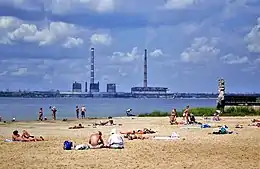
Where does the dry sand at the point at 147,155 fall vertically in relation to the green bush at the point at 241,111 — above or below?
below

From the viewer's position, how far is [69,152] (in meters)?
19.7

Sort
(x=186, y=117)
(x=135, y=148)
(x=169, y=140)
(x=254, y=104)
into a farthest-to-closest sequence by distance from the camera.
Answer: (x=254, y=104) → (x=186, y=117) → (x=169, y=140) → (x=135, y=148)

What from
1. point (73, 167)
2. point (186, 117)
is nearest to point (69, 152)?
point (73, 167)

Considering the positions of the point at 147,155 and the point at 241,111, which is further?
the point at 241,111

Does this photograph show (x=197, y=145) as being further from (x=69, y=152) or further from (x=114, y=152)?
(x=69, y=152)

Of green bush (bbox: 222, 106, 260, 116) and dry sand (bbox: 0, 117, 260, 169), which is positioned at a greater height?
green bush (bbox: 222, 106, 260, 116)

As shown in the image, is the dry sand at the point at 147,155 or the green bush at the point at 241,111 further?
the green bush at the point at 241,111

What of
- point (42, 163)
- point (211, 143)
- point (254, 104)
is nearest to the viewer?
point (42, 163)

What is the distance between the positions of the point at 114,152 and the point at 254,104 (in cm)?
3413

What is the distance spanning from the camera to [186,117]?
36.6 meters

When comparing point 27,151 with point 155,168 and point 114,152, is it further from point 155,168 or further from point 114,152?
point 155,168

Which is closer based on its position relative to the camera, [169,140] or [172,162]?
[172,162]

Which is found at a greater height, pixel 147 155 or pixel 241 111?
pixel 241 111

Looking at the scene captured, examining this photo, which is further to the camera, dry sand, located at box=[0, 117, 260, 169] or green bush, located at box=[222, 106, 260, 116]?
green bush, located at box=[222, 106, 260, 116]
